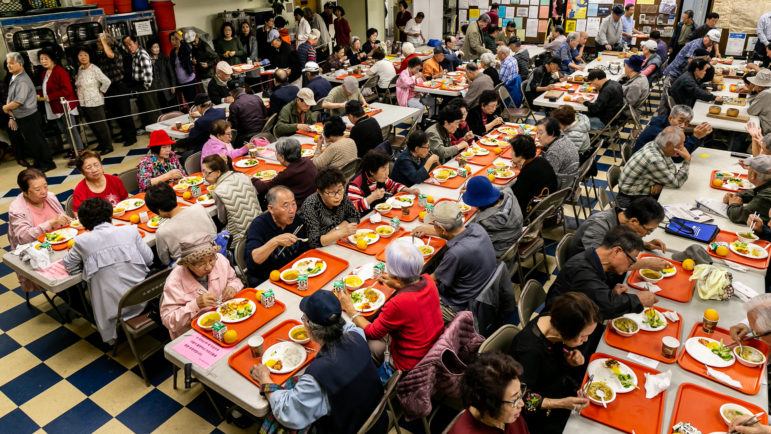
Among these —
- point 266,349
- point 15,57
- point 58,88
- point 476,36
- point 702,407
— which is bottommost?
point 702,407

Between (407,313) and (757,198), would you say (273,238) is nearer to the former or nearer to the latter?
(407,313)

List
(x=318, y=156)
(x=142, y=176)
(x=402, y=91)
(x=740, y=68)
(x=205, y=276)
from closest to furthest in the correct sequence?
(x=205, y=276) < (x=142, y=176) < (x=318, y=156) < (x=402, y=91) < (x=740, y=68)

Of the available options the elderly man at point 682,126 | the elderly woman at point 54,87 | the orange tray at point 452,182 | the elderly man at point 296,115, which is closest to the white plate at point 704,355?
the orange tray at point 452,182

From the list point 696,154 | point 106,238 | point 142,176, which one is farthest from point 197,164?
point 696,154

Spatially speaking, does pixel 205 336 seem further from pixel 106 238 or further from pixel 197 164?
pixel 197 164

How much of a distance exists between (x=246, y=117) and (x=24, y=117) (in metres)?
4.36

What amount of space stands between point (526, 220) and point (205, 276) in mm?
3519

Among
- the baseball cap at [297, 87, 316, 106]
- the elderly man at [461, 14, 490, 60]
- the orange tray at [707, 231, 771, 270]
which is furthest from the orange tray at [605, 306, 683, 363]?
the elderly man at [461, 14, 490, 60]

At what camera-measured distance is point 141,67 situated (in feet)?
35.2

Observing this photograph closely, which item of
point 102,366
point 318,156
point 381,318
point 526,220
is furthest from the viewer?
point 318,156

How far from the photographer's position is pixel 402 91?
33.5ft

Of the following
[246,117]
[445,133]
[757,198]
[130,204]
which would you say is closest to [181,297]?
[130,204]

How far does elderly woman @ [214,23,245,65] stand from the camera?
43.1ft

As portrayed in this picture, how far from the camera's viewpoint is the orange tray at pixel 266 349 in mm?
3271
